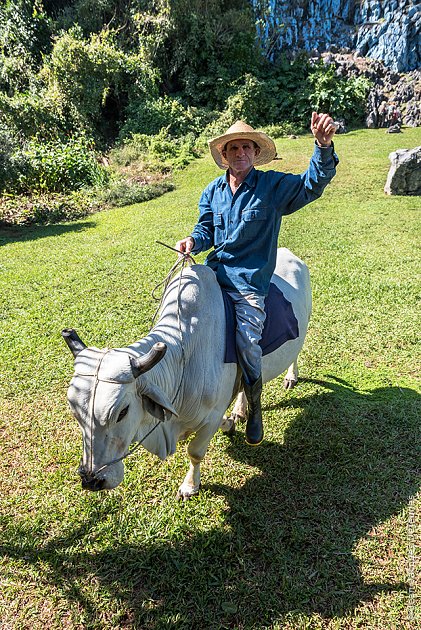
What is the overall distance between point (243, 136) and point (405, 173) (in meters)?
9.59

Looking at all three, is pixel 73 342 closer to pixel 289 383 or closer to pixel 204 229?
pixel 204 229

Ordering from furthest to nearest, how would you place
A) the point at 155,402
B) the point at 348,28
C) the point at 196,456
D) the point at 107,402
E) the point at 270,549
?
the point at 348,28 < the point at 196,456 < the point at 270,549 < the point at 155,402 < the point at 107,402

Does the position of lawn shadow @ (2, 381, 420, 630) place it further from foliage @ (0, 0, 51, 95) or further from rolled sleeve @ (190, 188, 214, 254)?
foliage @ (0, 0, 51, 95)

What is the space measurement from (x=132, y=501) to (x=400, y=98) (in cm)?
2237

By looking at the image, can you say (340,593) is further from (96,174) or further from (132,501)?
(96,174)

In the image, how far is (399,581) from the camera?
2.59m

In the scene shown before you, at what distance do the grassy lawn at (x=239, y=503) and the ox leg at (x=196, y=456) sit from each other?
0.31 feet

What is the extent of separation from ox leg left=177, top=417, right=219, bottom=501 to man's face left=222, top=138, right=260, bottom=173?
176cm

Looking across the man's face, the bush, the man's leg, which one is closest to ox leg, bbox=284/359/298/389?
the man's leg

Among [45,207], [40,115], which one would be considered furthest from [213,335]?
[40,115]

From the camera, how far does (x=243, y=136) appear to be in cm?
294

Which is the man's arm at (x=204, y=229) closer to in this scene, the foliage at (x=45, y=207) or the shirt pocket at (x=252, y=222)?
the shirt pocket at (x=252, y=222)

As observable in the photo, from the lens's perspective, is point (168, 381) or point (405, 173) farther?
point (405, 173)

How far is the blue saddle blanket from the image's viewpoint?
294 cm
